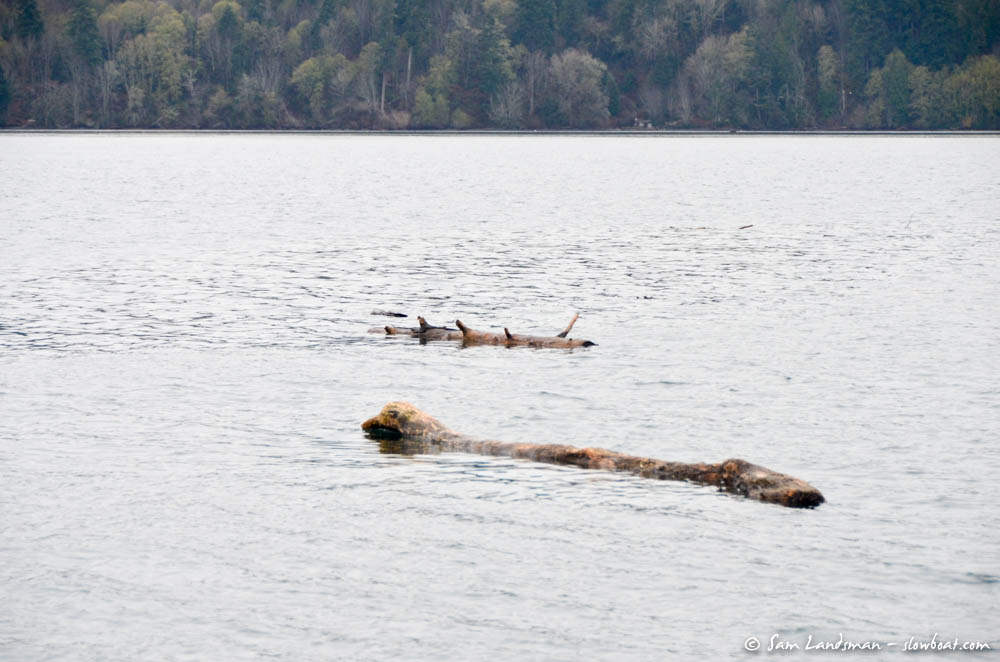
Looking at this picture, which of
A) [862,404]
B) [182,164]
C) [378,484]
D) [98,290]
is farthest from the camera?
[182,164]

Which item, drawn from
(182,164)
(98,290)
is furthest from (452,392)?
(182,164)

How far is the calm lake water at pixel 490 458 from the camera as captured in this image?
12422mm

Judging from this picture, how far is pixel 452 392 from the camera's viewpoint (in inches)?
907

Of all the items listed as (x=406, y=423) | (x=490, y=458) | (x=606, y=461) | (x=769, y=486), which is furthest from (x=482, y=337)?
(x=769, y=486)

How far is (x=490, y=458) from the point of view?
18.4 metres

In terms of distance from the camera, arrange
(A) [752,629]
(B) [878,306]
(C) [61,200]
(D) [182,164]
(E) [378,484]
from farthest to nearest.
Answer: (D) [182,164]
(C) [61,200]
(B) [878,306]
(E) [378,484]
(A) [752,629]

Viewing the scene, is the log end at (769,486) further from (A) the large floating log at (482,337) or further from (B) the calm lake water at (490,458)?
(A) the large floating log at (482,337)

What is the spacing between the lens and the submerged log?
15.8m

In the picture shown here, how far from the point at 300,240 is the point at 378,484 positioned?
4143 centimetres

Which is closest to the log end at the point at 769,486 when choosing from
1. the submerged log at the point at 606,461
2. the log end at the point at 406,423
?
the submerged log at the point at 606,461

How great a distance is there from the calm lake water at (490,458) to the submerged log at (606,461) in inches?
9.0

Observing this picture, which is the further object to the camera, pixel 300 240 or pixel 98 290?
pixel 300 240

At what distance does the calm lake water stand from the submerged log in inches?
9.0

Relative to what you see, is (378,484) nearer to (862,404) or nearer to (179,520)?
(179,520)
